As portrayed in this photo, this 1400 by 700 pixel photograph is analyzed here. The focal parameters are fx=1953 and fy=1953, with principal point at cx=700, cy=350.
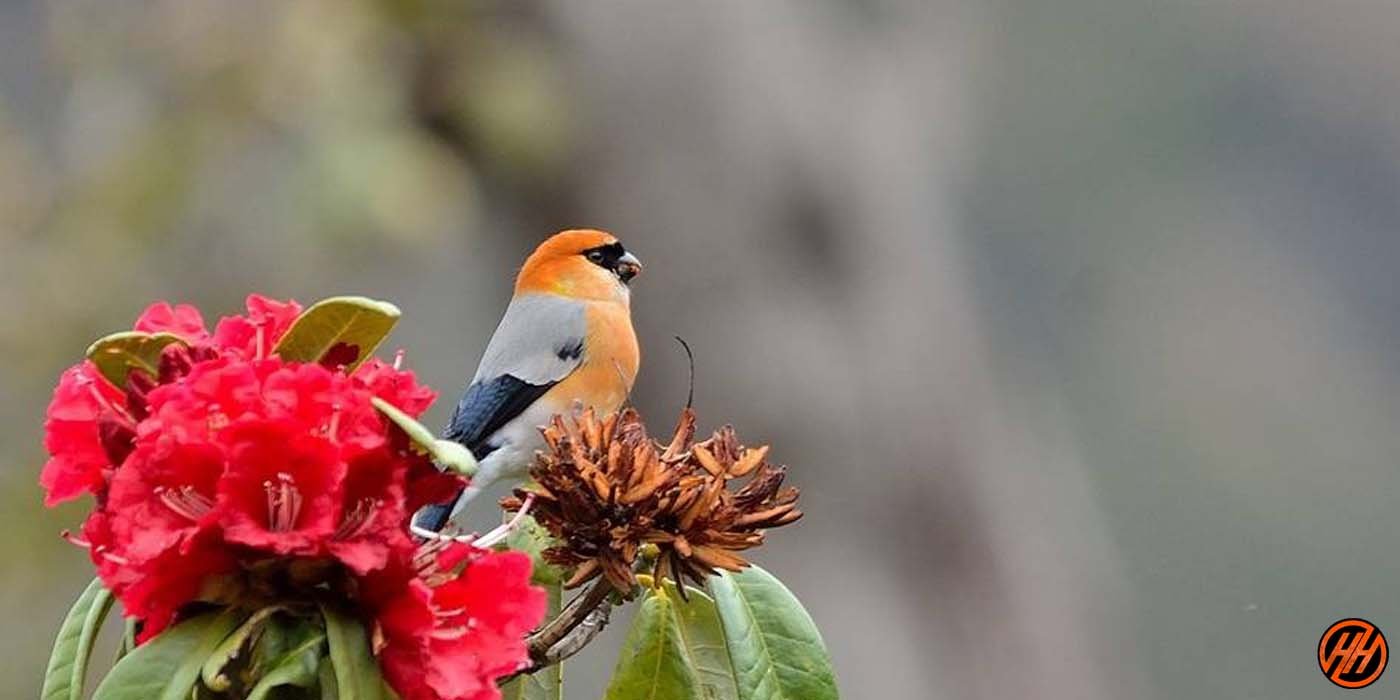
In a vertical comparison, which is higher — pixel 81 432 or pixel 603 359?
pixel 81 432

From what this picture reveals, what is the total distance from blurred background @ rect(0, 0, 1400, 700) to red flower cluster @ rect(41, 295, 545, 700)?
2.47m

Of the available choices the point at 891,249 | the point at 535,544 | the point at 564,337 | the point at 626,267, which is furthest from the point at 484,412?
the point at 891,249

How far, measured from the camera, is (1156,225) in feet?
16.1

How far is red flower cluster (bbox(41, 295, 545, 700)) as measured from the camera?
1225 millimetres

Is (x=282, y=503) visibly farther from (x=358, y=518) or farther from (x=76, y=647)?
(x=76, y=647)

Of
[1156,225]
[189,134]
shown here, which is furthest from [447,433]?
[1156,225]

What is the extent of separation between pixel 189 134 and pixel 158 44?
0.62 feet

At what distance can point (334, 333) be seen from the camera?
1.32 m

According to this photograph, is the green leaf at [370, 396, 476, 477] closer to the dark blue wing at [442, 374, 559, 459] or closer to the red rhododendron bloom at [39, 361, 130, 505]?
the red rhododendron bloom at [39, 361, 130, 505]

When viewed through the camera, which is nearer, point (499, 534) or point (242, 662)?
point (242, 662)

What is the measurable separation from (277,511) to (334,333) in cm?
15

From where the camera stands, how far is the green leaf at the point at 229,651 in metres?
1.19

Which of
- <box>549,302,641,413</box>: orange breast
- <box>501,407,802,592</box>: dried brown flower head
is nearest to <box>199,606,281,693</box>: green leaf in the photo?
<box>501,407,802,592</box>: dried brown flower head

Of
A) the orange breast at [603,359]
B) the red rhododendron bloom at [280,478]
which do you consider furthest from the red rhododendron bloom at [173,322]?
the orange breast at [603,359]
